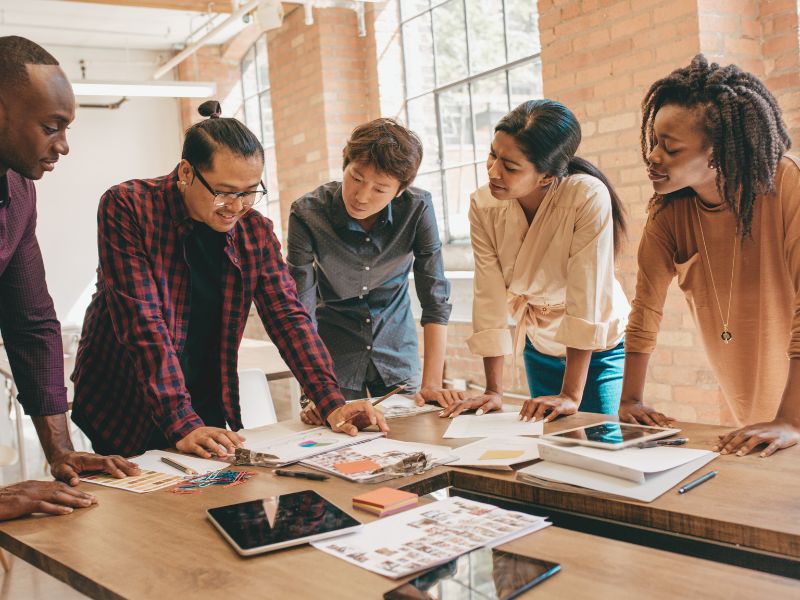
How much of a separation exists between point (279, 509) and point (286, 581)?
27 cm

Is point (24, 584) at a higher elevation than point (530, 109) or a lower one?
lower

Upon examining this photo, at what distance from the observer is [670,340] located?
383 centimetres

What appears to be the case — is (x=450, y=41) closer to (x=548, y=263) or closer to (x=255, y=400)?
(x=255, y=400)

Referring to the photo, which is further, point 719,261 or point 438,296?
point 438,296

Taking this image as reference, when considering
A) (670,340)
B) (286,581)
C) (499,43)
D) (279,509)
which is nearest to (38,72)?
(279,509)

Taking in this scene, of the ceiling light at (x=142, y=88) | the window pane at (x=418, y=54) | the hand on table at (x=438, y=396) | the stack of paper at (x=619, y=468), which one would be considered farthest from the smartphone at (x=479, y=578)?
the ceiling light at (x=142, y=88)

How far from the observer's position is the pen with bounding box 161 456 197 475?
5.50 feet

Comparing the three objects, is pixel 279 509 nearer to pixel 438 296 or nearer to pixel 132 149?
pixel 438 296

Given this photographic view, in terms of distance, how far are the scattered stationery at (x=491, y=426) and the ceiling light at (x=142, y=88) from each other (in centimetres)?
515

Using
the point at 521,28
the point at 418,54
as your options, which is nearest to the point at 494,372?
the point at 521,28

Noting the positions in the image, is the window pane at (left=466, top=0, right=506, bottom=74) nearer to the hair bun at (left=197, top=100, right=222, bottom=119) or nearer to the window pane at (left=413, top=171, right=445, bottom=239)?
the window pane at (left=413, top=171, right=445, bottom=239)

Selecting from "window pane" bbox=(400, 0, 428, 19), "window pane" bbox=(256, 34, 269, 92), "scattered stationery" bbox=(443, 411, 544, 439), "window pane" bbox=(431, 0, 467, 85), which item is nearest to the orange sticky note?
"scattered stationery" bbox=(443, 411, 544, 439)

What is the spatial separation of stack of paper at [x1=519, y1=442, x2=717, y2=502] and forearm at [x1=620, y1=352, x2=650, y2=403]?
0.37m

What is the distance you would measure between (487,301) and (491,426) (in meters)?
0.47
